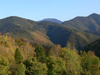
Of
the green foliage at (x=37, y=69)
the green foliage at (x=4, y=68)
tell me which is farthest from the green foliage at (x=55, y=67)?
the green foliage at (x=4, y=68)

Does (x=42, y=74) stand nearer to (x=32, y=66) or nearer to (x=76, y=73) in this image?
(x=32, y=66)

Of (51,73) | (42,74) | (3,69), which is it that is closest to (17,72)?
(3,69)

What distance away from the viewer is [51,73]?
3362cm

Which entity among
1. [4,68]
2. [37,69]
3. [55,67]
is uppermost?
[4,68]

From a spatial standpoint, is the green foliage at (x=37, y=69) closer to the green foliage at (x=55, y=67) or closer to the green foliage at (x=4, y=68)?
the green foliage at (x=55, y=67)

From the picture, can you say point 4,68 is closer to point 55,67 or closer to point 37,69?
point 37,69

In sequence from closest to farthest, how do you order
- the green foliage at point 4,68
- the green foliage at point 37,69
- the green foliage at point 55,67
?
the green foliage at point 4,68
the green foliage at point 37,69
the green foliage at point 55,67

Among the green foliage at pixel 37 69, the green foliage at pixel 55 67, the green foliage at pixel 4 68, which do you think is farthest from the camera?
the green foliage at pixel 55 67

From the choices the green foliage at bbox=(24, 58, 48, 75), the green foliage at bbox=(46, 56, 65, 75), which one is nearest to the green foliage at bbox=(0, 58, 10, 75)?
the green foliage at bbox=(24, 58, 48, 75)

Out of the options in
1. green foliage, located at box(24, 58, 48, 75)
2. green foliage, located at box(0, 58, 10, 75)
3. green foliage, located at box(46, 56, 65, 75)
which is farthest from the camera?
green foliage, located at box(46, 56, 65, 75)

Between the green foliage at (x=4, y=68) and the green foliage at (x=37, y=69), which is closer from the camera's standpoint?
the green foliage at (x=4, y=68)

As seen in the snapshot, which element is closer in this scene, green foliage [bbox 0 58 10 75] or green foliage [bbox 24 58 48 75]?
green foliage [bbox 0 58 10 75]

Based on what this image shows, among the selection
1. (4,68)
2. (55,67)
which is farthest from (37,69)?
(4,68)

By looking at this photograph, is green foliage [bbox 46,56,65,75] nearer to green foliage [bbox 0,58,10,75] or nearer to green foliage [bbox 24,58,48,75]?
green foliage [bbox 24,58,48,75]
